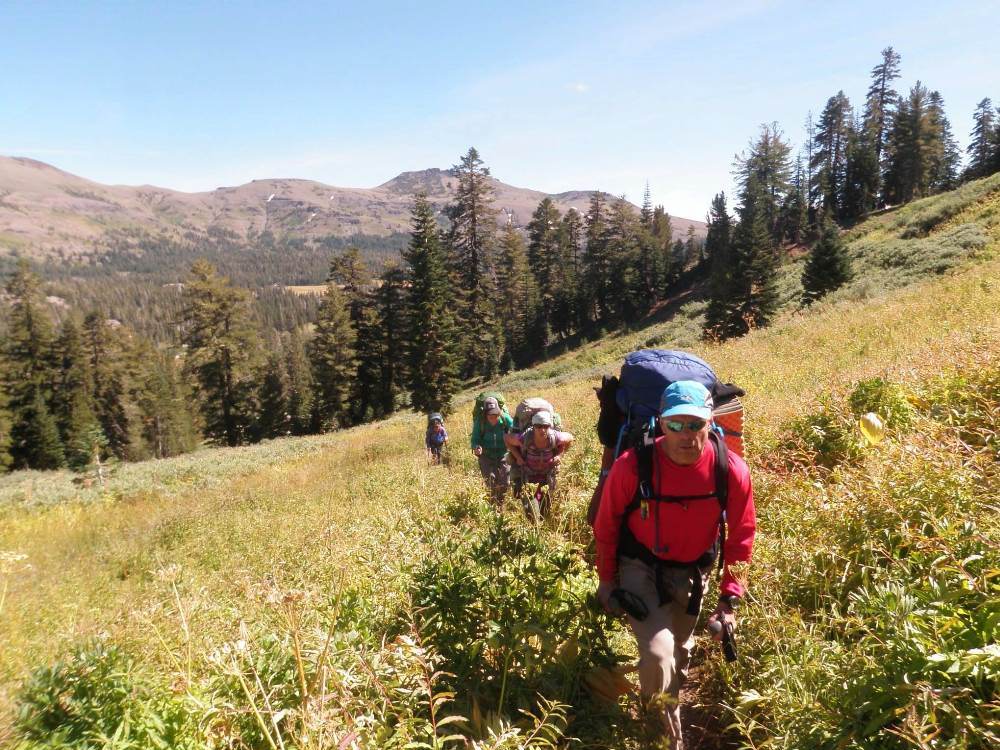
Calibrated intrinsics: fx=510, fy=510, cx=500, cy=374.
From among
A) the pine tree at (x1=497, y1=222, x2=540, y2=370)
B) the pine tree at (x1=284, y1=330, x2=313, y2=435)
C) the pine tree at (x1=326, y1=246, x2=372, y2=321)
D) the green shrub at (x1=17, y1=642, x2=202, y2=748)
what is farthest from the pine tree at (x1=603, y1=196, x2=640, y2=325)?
the green shrub at (x1=17, y1=642, x2=202, y2=748)

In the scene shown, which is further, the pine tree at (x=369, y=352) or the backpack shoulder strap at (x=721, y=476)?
the pine tree at (x=369, y=352)

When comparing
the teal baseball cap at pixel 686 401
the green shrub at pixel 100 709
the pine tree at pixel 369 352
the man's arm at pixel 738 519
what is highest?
the teal baseball cap at pixel 686 401

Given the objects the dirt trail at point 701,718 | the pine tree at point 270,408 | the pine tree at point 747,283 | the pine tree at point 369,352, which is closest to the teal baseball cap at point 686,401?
the dirt trail at point 701,718

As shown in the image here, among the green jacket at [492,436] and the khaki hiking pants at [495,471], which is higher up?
the green jacket at [492,436]

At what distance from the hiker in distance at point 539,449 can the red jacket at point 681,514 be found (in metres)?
2.41

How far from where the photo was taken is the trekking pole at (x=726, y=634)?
2877mm

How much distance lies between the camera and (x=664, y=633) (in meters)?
2.78

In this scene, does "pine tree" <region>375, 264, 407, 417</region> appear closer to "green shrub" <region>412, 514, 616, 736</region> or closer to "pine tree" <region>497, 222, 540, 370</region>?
"pine tree" <region>497, 222, 540, 370</region>

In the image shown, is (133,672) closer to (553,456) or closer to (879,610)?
(879,610)

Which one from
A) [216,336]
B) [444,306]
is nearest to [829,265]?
[444,306]

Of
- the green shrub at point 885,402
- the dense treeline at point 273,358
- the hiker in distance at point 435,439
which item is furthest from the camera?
the dense treeline at point 273,358

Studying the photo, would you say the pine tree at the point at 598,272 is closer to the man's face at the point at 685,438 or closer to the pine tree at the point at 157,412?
the pine tree at the point at 157,412

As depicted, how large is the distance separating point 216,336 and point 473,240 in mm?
19612

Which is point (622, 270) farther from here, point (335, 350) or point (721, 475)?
point (721, 475)
